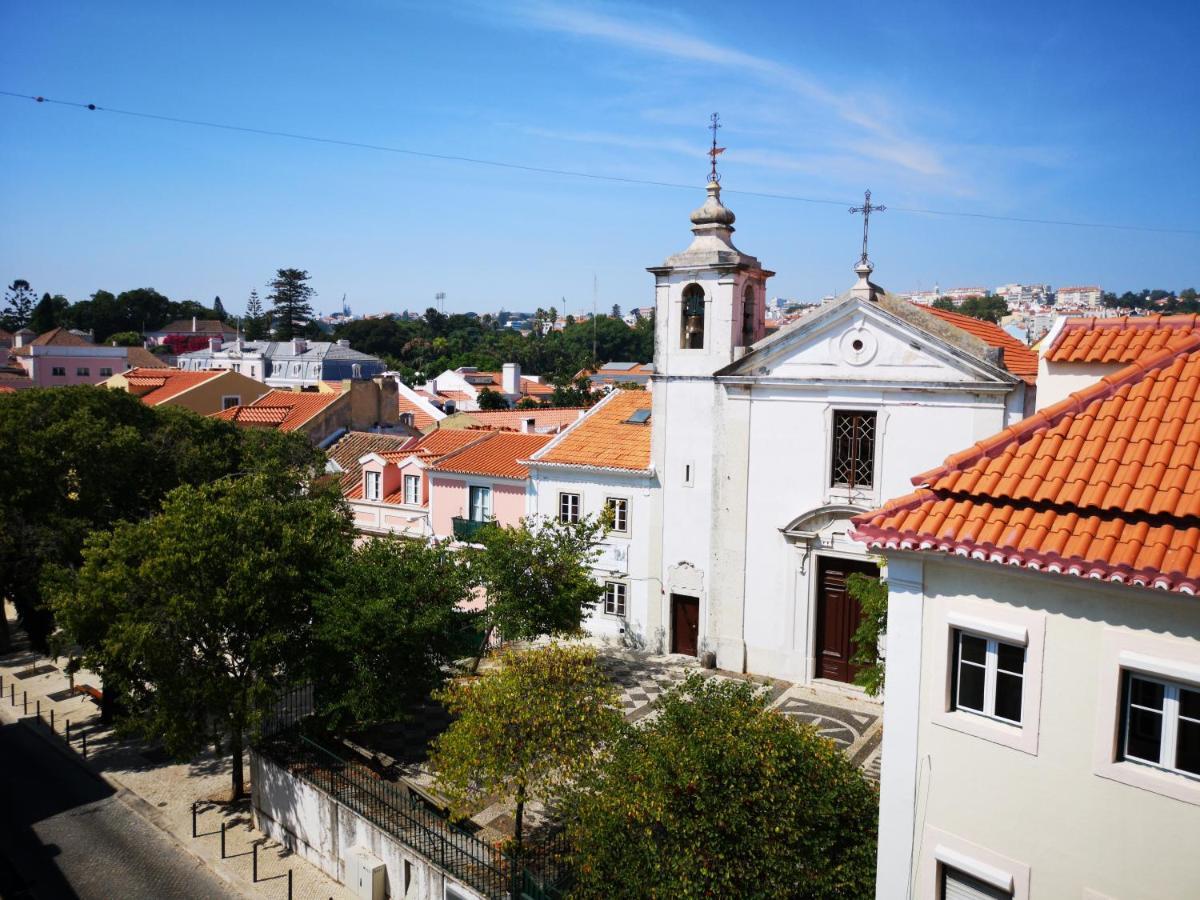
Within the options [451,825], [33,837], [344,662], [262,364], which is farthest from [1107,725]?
[262,364]

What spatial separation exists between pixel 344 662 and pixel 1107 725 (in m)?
13.4

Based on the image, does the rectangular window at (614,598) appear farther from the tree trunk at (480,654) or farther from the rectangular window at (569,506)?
the tree trunk at (480,654)

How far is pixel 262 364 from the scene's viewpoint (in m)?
80.4

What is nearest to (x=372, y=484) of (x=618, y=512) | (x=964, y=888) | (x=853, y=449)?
(x=618, y=512)

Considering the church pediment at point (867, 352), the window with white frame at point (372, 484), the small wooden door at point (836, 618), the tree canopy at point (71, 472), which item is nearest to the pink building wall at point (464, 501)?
the window with white frame at point (372, 484)

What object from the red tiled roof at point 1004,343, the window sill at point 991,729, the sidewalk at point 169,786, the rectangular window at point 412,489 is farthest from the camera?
the rectangular window at point 412,489

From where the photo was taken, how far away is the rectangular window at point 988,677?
28.0 ft

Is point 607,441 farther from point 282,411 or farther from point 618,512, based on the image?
point 282,411

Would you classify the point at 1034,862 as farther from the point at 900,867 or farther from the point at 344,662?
the point at 344,662

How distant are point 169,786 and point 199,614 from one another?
17.7 ft

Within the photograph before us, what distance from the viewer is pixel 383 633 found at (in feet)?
54.6

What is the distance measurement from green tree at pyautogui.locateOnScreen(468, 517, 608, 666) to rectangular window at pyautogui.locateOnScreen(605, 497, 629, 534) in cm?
361

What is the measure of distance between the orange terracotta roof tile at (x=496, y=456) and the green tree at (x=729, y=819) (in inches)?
679

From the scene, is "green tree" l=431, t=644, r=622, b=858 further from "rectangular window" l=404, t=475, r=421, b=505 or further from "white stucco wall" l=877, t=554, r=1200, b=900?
"rectangular window" l=404, t=475, r=421, b=505
